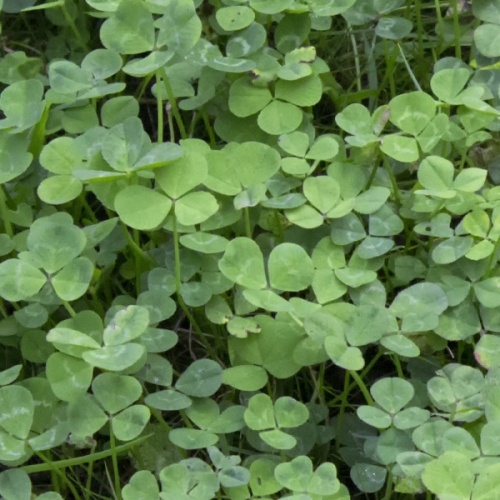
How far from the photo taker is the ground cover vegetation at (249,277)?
4.77 ft

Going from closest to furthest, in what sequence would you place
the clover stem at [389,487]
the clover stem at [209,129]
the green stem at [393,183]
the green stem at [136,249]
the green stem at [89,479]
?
the clover stem at [389,487] < the green stem at [89,479] < the green stem at [136,249] < the green stem at [393,183] < the clover stem at [209,129]

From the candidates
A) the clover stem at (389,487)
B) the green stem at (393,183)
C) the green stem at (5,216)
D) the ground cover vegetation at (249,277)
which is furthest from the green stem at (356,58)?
the clover stem at (389,487)

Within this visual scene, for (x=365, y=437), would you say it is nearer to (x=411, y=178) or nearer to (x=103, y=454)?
(x=103, y=454)

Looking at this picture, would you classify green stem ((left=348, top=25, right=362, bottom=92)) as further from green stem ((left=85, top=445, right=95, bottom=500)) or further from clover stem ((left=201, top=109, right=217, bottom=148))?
green stem ((left=85, top=445, right=95, bottom=500))

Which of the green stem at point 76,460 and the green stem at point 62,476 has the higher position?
the green stem at point 76,460

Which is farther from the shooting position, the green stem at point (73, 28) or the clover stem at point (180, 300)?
the green stem at point (73, 28)

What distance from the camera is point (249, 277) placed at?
1564mm

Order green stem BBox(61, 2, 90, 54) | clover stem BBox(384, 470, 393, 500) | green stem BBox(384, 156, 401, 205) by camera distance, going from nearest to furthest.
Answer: clover stem BBox(384, 470, 393, 500)
green stem BBox(384, 156, 401, 205)
green stem BBox(61, 2, 90, 54)

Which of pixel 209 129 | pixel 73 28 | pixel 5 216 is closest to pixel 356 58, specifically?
pixel 209 129

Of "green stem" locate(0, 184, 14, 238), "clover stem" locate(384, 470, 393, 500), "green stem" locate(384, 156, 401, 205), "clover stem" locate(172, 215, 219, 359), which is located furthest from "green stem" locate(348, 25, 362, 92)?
"clover stem" locate(384, 470, 393, 500)

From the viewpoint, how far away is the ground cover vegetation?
145cm

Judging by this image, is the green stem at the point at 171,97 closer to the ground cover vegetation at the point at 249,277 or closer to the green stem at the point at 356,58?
the ground cover vegetation at the point at 249,277

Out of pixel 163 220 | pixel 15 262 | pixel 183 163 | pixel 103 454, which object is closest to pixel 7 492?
pixel 103 454

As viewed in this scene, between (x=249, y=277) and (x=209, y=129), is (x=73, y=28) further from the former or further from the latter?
(x=249, y=277)
